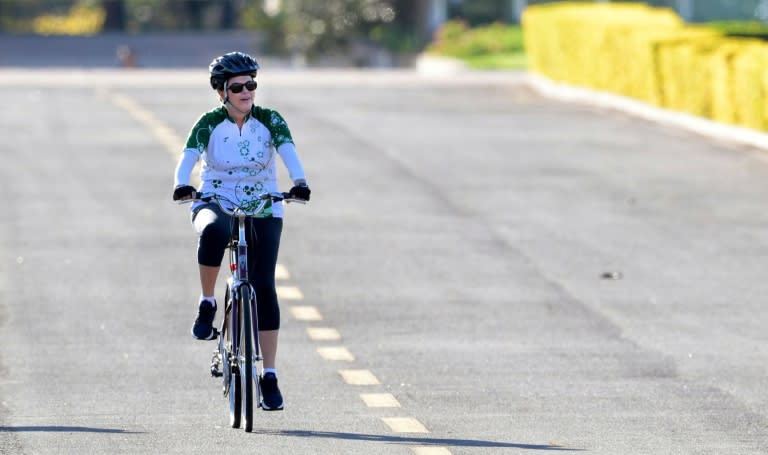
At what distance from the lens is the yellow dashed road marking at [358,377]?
12105 mm

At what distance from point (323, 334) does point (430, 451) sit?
398 centimetres

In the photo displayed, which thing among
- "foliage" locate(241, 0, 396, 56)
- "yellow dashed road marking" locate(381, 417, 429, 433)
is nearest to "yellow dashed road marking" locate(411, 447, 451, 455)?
"yellow dashed road marking" locate(381, 417, 429, 433)

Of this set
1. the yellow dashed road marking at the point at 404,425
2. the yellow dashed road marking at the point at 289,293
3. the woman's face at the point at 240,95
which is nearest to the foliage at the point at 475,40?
the yellow dashed road marking at the point at 289,293

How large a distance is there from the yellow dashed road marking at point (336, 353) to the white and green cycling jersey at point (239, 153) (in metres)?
2.58

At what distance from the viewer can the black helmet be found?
1041 cm

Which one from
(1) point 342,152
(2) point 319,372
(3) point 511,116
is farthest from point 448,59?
(2) point 319,372

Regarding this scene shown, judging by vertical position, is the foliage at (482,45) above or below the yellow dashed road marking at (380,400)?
below

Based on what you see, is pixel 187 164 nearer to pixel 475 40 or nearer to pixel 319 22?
pixel 475 40

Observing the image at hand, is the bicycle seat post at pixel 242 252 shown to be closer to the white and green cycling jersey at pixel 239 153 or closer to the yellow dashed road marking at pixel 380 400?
the white and green cycling jersey at pixel 239 153

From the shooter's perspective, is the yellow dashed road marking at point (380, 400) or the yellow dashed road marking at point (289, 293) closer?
the yellow dashed road marking at point (380, 400)

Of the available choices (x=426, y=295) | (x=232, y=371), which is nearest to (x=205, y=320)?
(x=232, y=371)

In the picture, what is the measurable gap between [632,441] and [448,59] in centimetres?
4103

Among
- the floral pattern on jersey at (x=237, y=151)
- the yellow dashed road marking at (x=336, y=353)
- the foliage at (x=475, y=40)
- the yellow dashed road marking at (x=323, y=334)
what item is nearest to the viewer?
the floral pattern on jersey at (x=237, y=151)

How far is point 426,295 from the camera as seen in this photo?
1572 cm
